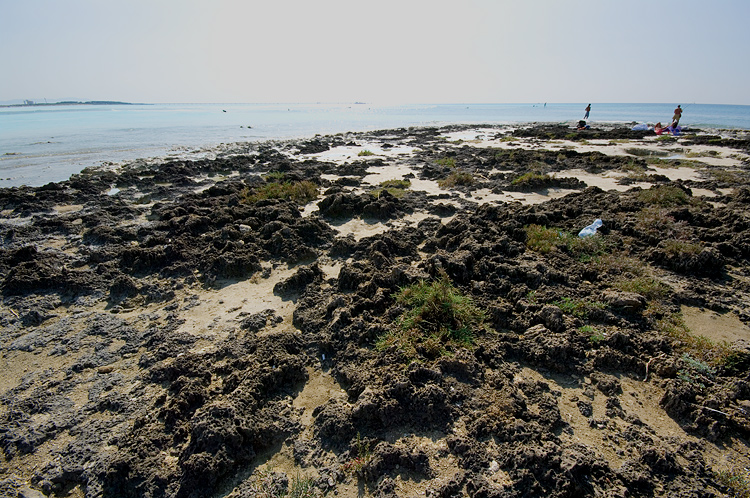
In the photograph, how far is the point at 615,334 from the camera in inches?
162

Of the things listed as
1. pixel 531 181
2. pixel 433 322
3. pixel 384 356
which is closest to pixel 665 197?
pixel 531 181

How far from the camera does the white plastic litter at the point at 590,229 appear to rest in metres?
7.10

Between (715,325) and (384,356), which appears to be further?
(715,325)

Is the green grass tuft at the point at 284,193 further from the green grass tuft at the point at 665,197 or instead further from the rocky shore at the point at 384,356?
the green grass tuft at the point at 665,197

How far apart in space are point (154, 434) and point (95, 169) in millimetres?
18481

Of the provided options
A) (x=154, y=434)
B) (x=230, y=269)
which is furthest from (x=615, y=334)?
(x=230, y=269)

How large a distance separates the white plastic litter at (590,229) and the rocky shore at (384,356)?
0.20 m

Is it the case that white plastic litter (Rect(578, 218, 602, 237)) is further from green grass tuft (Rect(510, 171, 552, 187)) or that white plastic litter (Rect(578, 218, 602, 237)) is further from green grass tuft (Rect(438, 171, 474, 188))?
green grass tuft (Rect(438, 171, 474, 188))

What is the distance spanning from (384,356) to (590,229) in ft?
18.4

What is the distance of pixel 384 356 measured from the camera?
397 cm

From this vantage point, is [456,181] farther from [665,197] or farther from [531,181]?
[665,197]

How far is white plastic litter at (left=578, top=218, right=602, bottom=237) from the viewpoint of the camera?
23.3 ft

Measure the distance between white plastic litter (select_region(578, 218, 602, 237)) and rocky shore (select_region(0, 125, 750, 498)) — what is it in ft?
0.64

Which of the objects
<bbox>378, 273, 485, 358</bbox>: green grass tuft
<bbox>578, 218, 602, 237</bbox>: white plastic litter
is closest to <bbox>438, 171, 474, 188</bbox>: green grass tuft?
<bbox>578, 218, 602, 237</bbox>: white plastic litter
